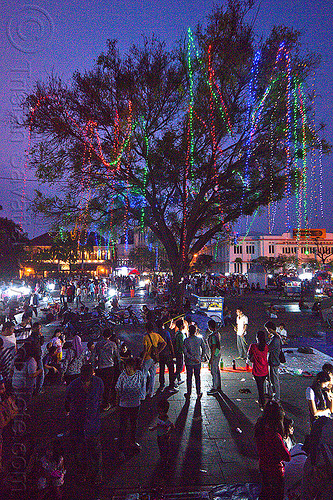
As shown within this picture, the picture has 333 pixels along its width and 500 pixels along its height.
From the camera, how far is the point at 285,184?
1791 centimetres

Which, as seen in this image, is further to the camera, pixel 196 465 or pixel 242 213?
pixel 242 213

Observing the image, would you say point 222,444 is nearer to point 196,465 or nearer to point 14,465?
point 196,465

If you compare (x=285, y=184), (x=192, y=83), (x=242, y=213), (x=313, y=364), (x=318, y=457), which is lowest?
(x=313, y=364)

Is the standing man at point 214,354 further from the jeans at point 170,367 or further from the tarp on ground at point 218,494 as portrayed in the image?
the tarp on ground at point 218,494

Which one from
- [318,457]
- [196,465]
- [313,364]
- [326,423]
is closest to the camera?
[318,457]

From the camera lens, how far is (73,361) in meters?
6.60

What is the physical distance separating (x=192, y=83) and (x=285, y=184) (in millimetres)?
7641

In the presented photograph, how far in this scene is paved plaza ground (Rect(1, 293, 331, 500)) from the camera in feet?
13.2

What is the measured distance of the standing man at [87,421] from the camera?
4006 millimetres

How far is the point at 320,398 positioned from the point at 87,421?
319 centimetres

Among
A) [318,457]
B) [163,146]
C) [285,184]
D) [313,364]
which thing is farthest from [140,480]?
[285,184]

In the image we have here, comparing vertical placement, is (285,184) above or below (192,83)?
A: below

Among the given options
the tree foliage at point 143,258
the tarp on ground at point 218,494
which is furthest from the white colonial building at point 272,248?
the tarp on ground at point 218,494

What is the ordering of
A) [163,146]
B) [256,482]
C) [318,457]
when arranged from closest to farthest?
[318,457]
[256,482]
[163,146]
